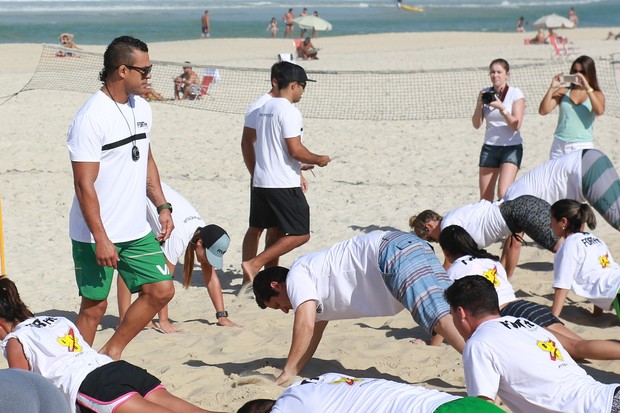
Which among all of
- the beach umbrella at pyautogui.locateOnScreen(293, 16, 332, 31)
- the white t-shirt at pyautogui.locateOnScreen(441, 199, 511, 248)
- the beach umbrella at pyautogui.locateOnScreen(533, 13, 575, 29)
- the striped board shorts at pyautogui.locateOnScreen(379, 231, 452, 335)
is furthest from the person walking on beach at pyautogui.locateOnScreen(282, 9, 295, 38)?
the striped board shorts at pyautogui.locateOnScreen(379, 231, 452, 335)

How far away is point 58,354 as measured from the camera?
4.33 m

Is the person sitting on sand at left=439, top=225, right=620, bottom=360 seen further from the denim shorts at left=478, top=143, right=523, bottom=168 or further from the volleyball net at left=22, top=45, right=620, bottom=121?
the volleyball net at left=22, top=45, right=620, bottom=121

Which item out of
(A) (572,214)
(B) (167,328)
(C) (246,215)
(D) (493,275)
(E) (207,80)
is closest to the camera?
(D) (493,275)

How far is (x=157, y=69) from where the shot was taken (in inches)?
869

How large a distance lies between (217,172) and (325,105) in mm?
5209

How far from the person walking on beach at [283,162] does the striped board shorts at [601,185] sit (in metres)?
2.12

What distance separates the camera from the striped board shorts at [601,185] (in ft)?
24.5

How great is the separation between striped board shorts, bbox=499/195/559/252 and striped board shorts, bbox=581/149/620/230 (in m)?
0.57

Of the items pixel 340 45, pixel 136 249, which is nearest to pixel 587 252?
pixel 136 249

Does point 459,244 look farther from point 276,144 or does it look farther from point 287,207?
point 276,144

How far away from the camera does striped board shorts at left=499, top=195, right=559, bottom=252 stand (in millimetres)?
6992

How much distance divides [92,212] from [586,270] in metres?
3.29

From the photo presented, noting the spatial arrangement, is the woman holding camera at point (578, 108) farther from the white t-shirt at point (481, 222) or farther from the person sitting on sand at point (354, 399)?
the person sitting on sand at point (354, 399)

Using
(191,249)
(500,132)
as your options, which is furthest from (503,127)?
(191,249)
